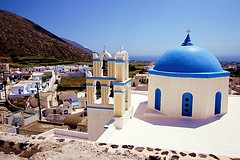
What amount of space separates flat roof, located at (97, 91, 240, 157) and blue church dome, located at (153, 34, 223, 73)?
2040 millimetres

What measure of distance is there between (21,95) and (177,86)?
27.5 m

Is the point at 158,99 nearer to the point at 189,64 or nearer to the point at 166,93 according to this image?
the point at 166,93

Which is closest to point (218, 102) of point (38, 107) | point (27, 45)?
point (38, 107)

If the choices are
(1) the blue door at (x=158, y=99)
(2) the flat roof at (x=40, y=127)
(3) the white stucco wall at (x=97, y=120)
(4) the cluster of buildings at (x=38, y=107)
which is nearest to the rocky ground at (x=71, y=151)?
(3) the white stucco wall at (x=97, y=120)

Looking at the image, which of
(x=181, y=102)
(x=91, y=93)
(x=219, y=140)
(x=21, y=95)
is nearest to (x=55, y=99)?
(x=21, y=95)

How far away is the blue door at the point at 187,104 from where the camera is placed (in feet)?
22.0

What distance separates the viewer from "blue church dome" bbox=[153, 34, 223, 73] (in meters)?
6.65

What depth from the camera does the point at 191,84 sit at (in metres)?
6.55

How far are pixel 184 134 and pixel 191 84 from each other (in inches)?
80.6

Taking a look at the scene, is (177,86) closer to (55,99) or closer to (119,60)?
(119,60)

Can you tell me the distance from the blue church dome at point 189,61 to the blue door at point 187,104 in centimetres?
102

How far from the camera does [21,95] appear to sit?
26.9 metres

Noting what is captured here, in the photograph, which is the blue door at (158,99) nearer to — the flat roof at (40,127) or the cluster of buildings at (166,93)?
the cluster of buildings at (166,93)

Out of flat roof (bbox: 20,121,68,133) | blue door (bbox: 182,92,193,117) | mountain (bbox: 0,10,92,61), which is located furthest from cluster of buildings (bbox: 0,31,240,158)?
mountain (bbox: 0,10,92,61)
